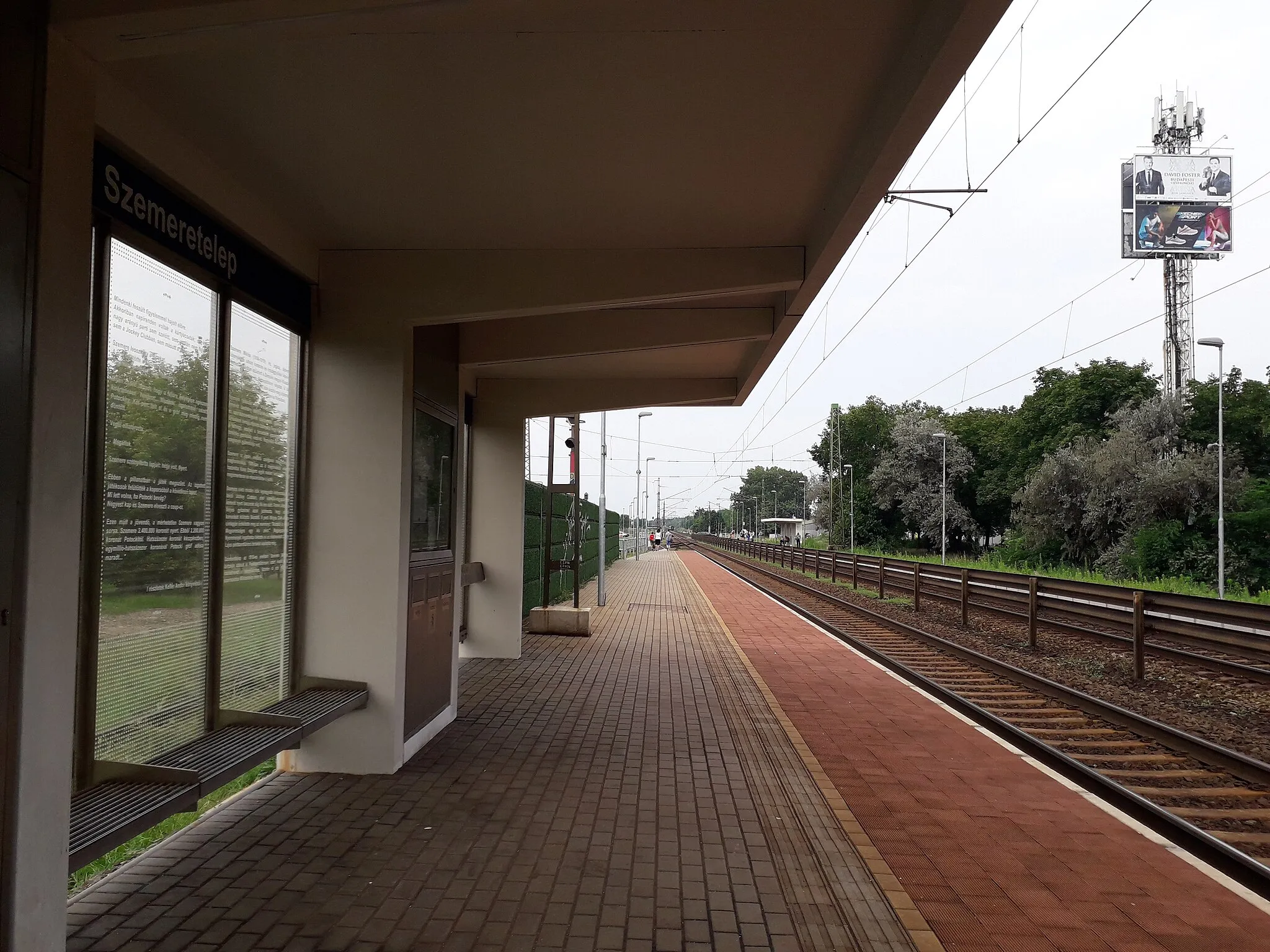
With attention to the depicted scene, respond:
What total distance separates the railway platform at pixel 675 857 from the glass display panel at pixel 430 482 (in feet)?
5.26

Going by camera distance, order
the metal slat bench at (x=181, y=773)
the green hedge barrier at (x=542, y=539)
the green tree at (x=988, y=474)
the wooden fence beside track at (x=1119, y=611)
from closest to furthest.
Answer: the metal slat bench at (x=181, y=773), the wooden fence beside track at (x=1119, y=611), the green hedge barrier at (x=542, y=539), the green tree at (x=988, y=474)

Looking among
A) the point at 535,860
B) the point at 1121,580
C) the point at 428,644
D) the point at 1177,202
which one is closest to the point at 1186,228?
the point at 1177,202

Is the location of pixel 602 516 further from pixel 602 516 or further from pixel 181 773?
pixel 181 773

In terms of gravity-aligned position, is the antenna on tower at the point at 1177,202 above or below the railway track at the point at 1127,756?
above

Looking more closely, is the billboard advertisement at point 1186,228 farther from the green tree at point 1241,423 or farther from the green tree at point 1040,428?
the green tree at point 1241,423

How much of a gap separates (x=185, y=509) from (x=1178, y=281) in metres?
62.6

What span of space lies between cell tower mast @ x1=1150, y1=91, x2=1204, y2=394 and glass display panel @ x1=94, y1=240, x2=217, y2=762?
42.7m

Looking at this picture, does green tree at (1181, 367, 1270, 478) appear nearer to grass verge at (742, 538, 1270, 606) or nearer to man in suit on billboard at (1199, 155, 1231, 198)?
grass verge at (742, 538, 1270, 606)

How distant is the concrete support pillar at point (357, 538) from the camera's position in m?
6.31

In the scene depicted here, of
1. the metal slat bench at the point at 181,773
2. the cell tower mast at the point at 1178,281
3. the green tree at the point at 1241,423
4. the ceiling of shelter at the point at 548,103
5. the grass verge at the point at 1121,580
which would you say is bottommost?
the grass verge at the point at 1121,580

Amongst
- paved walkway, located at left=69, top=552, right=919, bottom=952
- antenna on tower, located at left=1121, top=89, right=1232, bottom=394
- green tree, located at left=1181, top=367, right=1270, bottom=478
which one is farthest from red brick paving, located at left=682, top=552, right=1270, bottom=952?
antenna on tower, located at left=1121, top=89, right=1232, bottom=394

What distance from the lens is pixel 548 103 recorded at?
4.41 metres

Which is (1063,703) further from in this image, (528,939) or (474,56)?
(474,56)

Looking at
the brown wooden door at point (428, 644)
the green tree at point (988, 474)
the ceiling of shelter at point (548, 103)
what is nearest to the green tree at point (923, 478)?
the green tree at point (988, 474)
